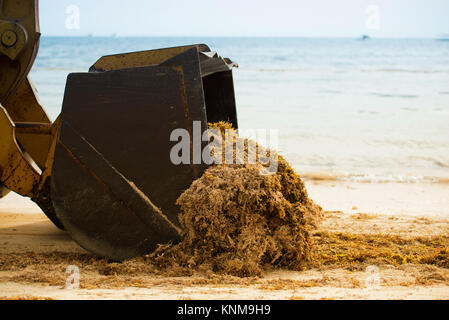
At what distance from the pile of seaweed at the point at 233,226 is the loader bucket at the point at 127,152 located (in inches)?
4.4

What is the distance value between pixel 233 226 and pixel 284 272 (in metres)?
0.49

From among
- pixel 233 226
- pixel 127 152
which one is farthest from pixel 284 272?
pixel 127 152

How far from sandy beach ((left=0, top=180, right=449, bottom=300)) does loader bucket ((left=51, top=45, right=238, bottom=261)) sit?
30 centimetres

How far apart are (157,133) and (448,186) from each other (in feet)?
15.7

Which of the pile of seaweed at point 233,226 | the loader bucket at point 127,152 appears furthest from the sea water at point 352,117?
the loader bucket at point 127,152

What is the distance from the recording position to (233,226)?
3.04 metres

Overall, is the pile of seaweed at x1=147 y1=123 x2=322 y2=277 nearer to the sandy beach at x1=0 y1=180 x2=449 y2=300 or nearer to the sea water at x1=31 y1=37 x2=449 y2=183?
the sandy beach at x1=0 y1=180 x2=449 y2=300

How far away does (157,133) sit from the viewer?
10.1ft

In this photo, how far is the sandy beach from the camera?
2691 millimetres

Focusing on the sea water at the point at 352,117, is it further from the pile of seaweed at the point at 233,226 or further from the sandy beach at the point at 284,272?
the pile of seaweed at the point at 233,226

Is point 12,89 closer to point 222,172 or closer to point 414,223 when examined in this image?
point 222,172

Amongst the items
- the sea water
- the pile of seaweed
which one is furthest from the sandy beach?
the sea water

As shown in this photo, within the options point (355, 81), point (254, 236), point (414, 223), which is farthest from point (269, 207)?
point (355, 81)

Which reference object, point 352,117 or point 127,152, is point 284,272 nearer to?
point 127,152
